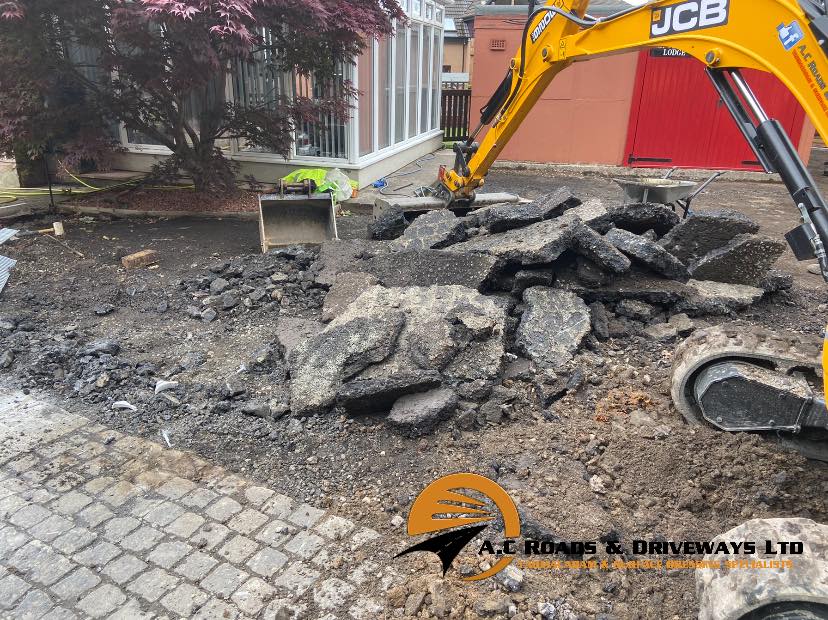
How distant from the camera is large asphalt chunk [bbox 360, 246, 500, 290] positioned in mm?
5273

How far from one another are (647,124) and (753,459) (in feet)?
37.4

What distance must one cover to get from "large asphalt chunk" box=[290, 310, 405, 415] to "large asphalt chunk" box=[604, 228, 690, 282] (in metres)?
2.14

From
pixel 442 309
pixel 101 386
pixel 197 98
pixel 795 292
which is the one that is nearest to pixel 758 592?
pixel 442 309

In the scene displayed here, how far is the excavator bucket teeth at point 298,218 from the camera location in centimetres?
729

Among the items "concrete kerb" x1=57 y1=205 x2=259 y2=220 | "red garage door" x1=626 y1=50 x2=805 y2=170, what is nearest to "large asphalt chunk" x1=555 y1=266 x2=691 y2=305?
"concrete kerb" x1=57 y1=205 x2=259 y2=220

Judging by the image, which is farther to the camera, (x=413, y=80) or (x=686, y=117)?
(x=413, y=80)

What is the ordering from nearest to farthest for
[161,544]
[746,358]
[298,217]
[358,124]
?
1. [161,544]
2. [746,358]
3. [298,217]
4. [358,124]

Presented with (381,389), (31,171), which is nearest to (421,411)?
(381,389)

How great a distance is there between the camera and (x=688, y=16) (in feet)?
11.0

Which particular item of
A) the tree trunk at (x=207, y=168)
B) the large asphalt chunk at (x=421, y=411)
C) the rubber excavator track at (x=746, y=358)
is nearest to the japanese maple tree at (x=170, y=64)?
the tree trunk at (x=207, y=168)

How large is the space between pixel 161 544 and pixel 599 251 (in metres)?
3.80

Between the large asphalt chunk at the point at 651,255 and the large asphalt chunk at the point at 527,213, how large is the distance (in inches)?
35.3

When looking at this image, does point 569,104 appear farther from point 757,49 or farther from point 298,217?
point 757,49

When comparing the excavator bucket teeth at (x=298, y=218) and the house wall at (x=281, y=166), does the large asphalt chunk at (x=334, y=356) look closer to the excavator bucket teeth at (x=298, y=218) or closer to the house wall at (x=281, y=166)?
the excavator bucket teeth at (x=298, y=218)
